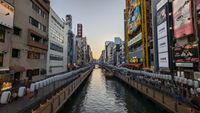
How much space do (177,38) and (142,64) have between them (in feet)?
118

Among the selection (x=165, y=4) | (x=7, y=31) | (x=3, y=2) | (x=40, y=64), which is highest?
(x=165, y=4)

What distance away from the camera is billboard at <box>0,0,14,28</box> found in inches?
1199

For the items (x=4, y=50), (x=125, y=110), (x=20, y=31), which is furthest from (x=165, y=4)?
(x=4, y=50)

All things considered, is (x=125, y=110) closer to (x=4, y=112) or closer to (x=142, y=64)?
(x=4, y=112)

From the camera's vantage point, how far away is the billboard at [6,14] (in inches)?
1199

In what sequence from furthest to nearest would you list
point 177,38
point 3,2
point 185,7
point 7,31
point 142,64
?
1. point 142,64
2. point 177,38
3. point 185,7
4. point 7,31
5. point 3,2

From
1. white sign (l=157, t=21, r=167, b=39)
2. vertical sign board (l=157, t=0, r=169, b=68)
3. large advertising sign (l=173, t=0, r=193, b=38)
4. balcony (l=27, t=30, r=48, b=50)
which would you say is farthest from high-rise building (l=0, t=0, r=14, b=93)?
white sign (l=157, t=21, r=167, b=39)

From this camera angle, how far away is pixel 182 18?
45.7m

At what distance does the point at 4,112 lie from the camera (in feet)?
53.3

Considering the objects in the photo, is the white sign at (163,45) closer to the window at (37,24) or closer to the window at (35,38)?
the window at (37,24)

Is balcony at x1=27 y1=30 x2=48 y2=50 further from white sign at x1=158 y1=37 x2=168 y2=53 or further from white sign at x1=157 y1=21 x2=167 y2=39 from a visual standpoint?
white sign at x1=157 y1=21 x2=167 y2=39

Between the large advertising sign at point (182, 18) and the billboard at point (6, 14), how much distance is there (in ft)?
138

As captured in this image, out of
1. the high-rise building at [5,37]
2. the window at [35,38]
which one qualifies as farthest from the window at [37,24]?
the high-rise building at [5,37]

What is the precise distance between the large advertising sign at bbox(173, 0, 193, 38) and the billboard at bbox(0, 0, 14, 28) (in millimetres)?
42012
